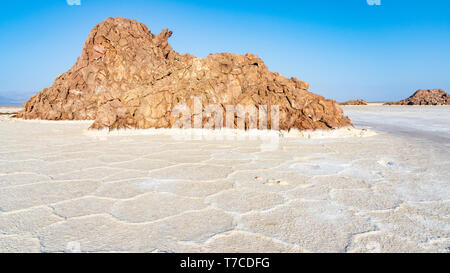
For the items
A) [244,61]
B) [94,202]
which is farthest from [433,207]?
[244,61]

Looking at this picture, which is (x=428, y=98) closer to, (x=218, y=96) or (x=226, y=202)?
(x=218, y=96)

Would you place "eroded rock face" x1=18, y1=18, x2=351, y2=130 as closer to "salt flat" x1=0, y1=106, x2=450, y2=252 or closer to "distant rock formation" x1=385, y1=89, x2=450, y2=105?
"salt flat" x1=0, y1=106, x2=450, y2=252

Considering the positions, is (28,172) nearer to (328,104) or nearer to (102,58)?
(328,104)

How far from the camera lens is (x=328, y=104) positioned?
4.96 meters

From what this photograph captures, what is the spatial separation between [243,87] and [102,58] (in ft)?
19.8

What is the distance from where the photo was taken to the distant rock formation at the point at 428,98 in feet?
55.7

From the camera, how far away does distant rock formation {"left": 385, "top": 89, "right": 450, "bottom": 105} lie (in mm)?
16969

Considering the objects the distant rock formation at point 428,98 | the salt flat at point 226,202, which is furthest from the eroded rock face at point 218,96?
the distant rock formation at point 428,98

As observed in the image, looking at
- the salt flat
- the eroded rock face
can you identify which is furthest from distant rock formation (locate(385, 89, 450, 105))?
the salt flat

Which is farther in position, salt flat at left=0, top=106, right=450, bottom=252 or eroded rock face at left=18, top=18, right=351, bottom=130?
eroded rock face at left=18, top=18, right=351, bottom=130

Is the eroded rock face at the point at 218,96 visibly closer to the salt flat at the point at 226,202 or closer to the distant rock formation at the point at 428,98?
the salt flat at the point at 226,202

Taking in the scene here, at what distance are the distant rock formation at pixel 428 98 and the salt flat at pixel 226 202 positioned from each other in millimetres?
17271

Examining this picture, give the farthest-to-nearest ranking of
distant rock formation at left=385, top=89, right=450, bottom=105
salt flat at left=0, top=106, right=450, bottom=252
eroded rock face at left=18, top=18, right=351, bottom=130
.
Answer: distant rock formation at left=385, top=89, right=450, bottom=105
eroded rock face at left=18, top=18, right=351, bottom=130
salt flat at left=0, top=106, right=450, bottom=252

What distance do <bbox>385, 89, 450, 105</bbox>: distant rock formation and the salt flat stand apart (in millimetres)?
17271
